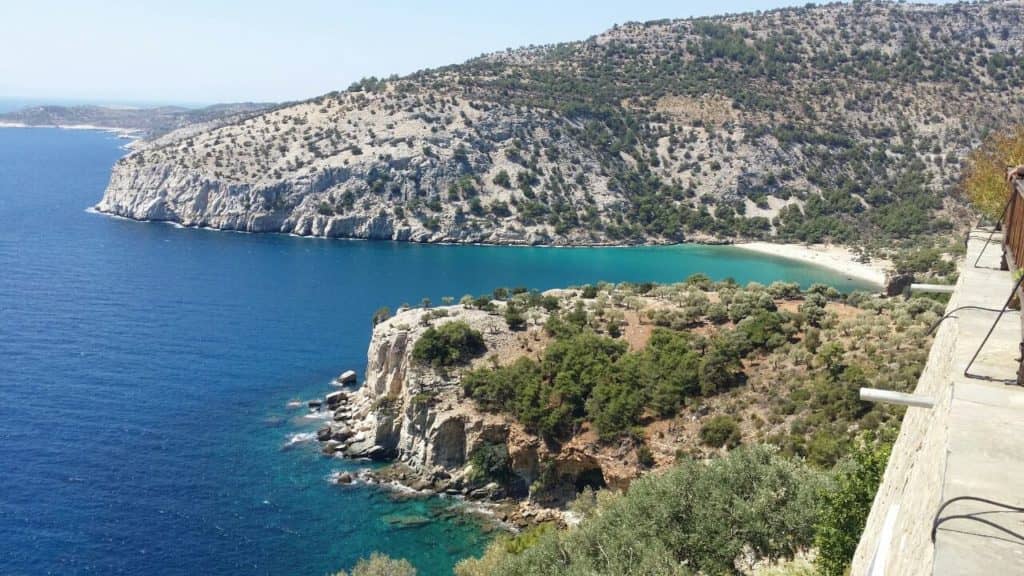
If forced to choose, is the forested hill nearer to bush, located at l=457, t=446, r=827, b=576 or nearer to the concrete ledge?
bush, located at l=457, t=446, r=827, b=576

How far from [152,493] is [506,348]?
799 inches

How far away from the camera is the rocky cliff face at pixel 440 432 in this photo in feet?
117

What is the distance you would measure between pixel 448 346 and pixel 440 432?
5.85 meters

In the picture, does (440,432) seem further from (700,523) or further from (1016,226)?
(1016,226)

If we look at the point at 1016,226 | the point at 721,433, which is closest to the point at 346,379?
the point at 721,433

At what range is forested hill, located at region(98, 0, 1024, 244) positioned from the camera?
371 ft

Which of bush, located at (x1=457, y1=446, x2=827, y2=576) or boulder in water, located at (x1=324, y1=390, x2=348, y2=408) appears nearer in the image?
bush, located at (x1=457, y1=446, x2=827, y2=576)

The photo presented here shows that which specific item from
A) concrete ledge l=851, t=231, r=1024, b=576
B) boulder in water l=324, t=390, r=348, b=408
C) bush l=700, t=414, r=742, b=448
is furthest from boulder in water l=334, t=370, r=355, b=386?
concrete ledge l=851, t=231, r=1024, b=576

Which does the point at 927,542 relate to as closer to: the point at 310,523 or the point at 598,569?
the point at 598,569

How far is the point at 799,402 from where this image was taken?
106ft

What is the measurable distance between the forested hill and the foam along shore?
4.38 meters

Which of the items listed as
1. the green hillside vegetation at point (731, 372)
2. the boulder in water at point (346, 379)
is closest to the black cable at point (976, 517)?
the green hillside vegetation at point (731, 372)

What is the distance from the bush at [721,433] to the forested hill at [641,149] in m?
77.7

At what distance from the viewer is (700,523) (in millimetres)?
18781
